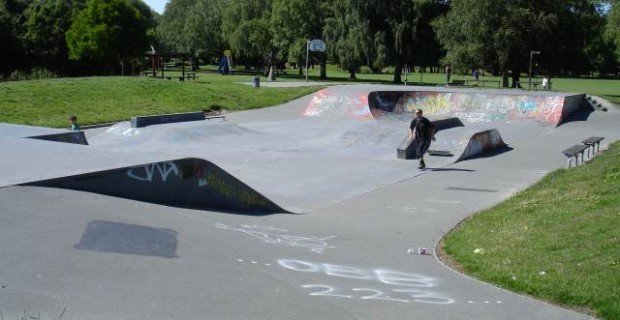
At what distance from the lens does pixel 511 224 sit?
→ 34.0 feet

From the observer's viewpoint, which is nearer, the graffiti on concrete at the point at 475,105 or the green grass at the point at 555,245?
the green grass at the point at 555,245

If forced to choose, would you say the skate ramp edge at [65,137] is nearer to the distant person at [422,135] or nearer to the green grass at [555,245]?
the distant person at [422,135]

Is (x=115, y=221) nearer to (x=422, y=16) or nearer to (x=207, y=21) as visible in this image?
(x=422, y=16)

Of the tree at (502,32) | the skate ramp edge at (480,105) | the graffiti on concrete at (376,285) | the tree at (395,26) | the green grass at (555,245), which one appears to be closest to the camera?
the green grass at (555,245)

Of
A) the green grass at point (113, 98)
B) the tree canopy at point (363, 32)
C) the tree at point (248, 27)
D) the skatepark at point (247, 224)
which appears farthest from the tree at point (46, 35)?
the skatepark at point (247, 224)

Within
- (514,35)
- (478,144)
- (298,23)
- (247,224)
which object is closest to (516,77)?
(514,35)

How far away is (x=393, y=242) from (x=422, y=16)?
46.0 metres

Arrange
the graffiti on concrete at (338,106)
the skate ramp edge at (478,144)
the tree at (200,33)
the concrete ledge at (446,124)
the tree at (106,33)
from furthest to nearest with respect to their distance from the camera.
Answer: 1. the tree at (200,33)
2. the tree at (106,33)
3. the graffiti on concrete at (338,106)
4. the concrete ledge at (446,124)
5. the skate ramp edge at (478,144)

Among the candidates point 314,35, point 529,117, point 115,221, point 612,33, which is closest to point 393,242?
point 115,221

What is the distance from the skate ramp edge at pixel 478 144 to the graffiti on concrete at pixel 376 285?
12.6 metres

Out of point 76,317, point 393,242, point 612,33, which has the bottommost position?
point 393,242

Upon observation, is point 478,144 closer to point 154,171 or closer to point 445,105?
point 445,105

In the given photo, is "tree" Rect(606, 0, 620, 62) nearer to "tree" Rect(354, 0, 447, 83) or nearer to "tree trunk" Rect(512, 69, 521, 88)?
"tree trunk" Rect(512, 69, 521, 88)

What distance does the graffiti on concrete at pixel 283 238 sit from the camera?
31.4ft
